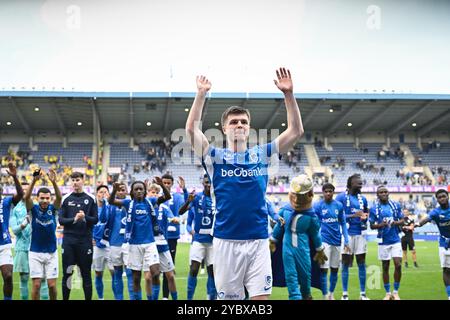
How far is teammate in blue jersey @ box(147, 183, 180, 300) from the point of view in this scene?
808 cm

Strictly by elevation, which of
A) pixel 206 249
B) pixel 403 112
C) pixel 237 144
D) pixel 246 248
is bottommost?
pixel 206 249

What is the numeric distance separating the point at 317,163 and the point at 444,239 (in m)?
31.8

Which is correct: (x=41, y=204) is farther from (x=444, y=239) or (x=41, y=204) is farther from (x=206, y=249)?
(x=444, y=239)

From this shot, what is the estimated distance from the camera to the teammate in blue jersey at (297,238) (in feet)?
18.6

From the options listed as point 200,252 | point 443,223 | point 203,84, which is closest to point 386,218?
point 443,223

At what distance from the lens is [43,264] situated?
24.4 ft

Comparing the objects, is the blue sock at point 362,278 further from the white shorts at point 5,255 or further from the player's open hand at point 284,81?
the player's open hand at point 284,81

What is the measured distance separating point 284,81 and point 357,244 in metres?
6.79

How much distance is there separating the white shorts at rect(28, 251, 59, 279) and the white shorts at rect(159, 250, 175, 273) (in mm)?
1850

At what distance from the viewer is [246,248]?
3.75 m

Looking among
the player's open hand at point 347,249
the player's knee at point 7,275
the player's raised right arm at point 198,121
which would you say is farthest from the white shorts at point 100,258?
the player's raised right arm at point 198,121

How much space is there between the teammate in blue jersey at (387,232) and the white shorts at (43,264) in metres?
6.09
